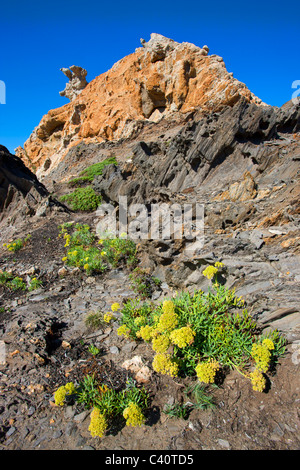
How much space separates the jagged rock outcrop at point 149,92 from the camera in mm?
22984

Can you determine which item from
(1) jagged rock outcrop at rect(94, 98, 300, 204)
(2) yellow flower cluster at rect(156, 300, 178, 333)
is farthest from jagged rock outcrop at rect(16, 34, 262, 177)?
(2) yellow flower cluster at rect(156, 300, 178, 333)

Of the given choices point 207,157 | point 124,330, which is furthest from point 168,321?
point 207,157

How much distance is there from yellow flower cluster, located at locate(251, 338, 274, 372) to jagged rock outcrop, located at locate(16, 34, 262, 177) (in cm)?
2325

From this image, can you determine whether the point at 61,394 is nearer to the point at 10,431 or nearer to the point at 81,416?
the point at 81,416

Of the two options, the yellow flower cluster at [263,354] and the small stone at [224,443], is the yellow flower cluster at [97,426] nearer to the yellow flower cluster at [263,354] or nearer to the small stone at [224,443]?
the small stone at [224,443]

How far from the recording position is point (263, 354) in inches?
115

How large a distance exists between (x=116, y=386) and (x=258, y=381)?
1854mm

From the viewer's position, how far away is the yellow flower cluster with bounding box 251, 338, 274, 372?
291 cm

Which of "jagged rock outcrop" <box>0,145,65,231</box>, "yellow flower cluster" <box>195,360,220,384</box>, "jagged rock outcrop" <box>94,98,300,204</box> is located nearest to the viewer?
"yellow flower cluster" <box>195,360,220,384</box>

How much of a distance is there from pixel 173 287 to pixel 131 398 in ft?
8.85

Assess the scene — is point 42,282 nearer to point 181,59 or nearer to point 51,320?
point 51,320

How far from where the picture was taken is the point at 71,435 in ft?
9.03

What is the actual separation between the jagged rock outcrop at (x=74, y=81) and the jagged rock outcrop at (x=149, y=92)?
4443 mm

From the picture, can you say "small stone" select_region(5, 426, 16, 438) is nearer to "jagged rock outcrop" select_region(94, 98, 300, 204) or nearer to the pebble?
the pebble
